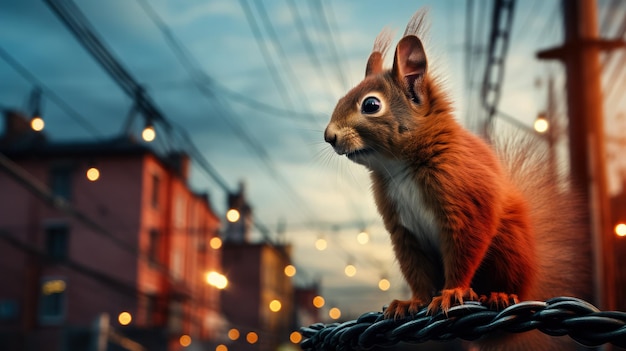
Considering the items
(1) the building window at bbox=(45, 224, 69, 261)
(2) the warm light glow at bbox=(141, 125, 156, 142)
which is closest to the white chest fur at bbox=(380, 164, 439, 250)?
(2) the warm light glow at bbox=(141, 125, 156, 142)

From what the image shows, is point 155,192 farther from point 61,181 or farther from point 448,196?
point 448,196

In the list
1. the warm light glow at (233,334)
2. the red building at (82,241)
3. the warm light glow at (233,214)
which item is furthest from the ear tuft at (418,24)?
the warm light glow at (233,334)

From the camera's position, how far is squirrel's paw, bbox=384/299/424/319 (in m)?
0.90

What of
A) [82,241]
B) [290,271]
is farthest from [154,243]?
[290,271]

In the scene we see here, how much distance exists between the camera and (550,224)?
3.05ft

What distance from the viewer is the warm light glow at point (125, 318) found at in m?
23.0

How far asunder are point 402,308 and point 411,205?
127 millimetres

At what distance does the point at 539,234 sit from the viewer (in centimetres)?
94

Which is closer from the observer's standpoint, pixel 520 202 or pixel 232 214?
pixel 520 202

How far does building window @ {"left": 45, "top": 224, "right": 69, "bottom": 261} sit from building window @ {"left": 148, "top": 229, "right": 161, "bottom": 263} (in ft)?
7.90

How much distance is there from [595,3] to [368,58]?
8.11 ft

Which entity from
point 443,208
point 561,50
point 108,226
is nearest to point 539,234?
point 443,208

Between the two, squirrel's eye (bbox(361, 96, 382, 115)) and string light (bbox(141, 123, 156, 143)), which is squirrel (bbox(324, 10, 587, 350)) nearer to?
squirrel's eye (bbox(361, 96, 382, 115))

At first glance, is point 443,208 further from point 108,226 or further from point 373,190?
point 108,226
